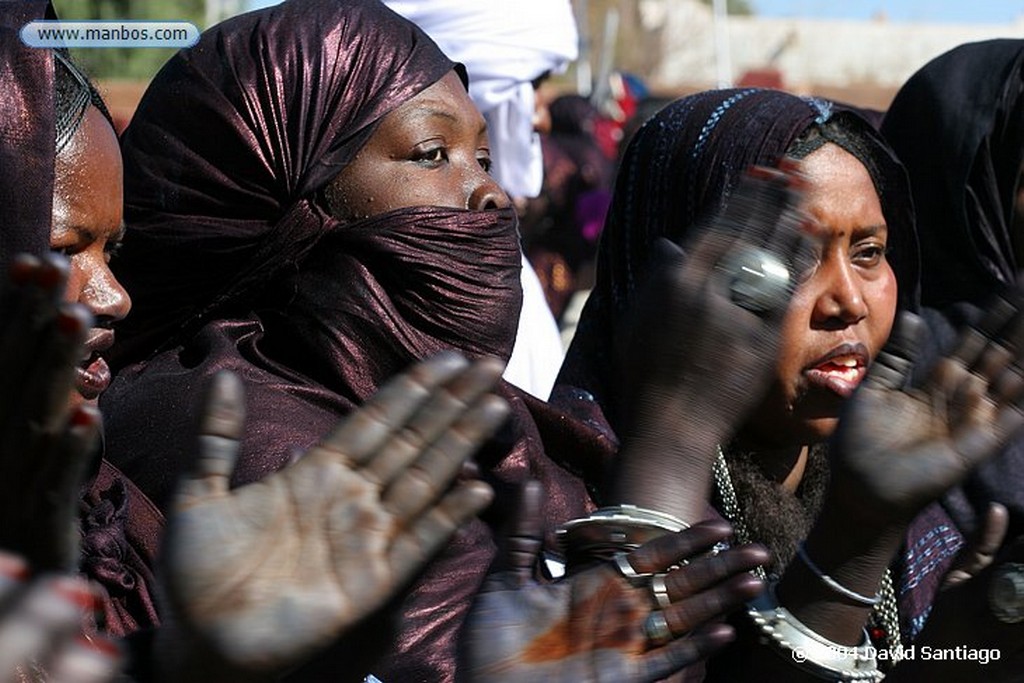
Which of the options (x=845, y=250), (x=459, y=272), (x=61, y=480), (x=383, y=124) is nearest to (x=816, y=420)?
(x=845, y=250)

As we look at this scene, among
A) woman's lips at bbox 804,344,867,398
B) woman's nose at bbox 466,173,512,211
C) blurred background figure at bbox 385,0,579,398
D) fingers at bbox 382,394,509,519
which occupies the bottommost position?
blurred background figure at bbox 385,0,579,398

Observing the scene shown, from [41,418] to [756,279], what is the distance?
2.74ft

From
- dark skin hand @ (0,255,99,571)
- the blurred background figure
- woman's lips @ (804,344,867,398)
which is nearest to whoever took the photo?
dark skin hand @ (0,255,99,571)

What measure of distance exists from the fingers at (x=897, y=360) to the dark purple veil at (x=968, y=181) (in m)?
1.78

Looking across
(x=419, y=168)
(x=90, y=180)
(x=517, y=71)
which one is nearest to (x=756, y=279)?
(x=90, y=180)

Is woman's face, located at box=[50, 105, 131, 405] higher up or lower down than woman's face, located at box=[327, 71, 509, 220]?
higher up

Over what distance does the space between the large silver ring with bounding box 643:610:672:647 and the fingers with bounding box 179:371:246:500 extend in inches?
20.4

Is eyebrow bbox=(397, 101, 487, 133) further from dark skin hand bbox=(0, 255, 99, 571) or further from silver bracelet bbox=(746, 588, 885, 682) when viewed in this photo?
dark skin hand bbox=(0, 255, 99, 571)

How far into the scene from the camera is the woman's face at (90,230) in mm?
2225

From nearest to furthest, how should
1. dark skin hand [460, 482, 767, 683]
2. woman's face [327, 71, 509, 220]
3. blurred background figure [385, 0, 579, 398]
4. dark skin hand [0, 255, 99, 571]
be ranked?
dark skin hand [0, 255, 99, 571] < dark skin hand [460, 482, 767, 683] < woman's face [327, 71, 509, 220] < blurred background figure [385, 0, 579, 398]

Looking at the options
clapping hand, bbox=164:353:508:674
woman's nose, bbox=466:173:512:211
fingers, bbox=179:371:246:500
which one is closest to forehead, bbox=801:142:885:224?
woman's nose, bbox=466:173:512:211

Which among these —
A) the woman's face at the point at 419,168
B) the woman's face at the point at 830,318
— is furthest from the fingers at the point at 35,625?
the woman's face at the point at 830,318

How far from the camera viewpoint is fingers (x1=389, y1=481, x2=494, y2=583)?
160cm

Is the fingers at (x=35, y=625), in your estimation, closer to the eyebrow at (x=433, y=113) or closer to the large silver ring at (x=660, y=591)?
the large silver ring at (x=660, y=591)
